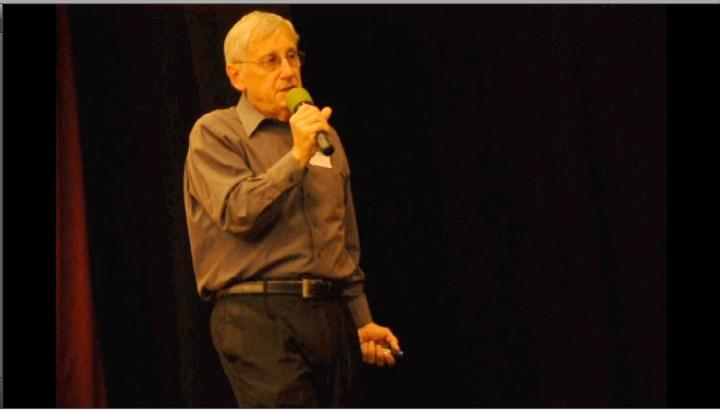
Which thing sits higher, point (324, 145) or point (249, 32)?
point (249, 32)

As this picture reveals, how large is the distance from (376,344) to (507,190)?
677 millimetres

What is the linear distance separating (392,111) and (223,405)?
0.97 metres

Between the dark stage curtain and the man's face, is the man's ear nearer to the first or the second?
the man's face

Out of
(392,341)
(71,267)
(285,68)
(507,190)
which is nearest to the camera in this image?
(285,68)

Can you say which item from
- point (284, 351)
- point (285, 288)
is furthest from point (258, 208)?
point (284, 351)

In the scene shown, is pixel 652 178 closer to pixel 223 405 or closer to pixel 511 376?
pixel 511 376

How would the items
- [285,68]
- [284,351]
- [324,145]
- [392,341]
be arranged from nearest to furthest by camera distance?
1. [324,145]
2. [284,351]
3. [285,68]
4. [392,341]

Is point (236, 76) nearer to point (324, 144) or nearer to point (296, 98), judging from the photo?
point (296, 98)

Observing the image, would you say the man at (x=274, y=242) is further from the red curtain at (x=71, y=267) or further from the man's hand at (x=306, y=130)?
the red curtain at (x=71, y=267)

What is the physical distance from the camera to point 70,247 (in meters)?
2.91

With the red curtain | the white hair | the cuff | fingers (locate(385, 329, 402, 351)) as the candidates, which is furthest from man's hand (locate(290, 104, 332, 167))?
the red curtain

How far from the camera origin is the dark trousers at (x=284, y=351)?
252 centimetres

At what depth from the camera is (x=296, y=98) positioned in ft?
Result: 8.49

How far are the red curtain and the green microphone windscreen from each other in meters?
0.68
